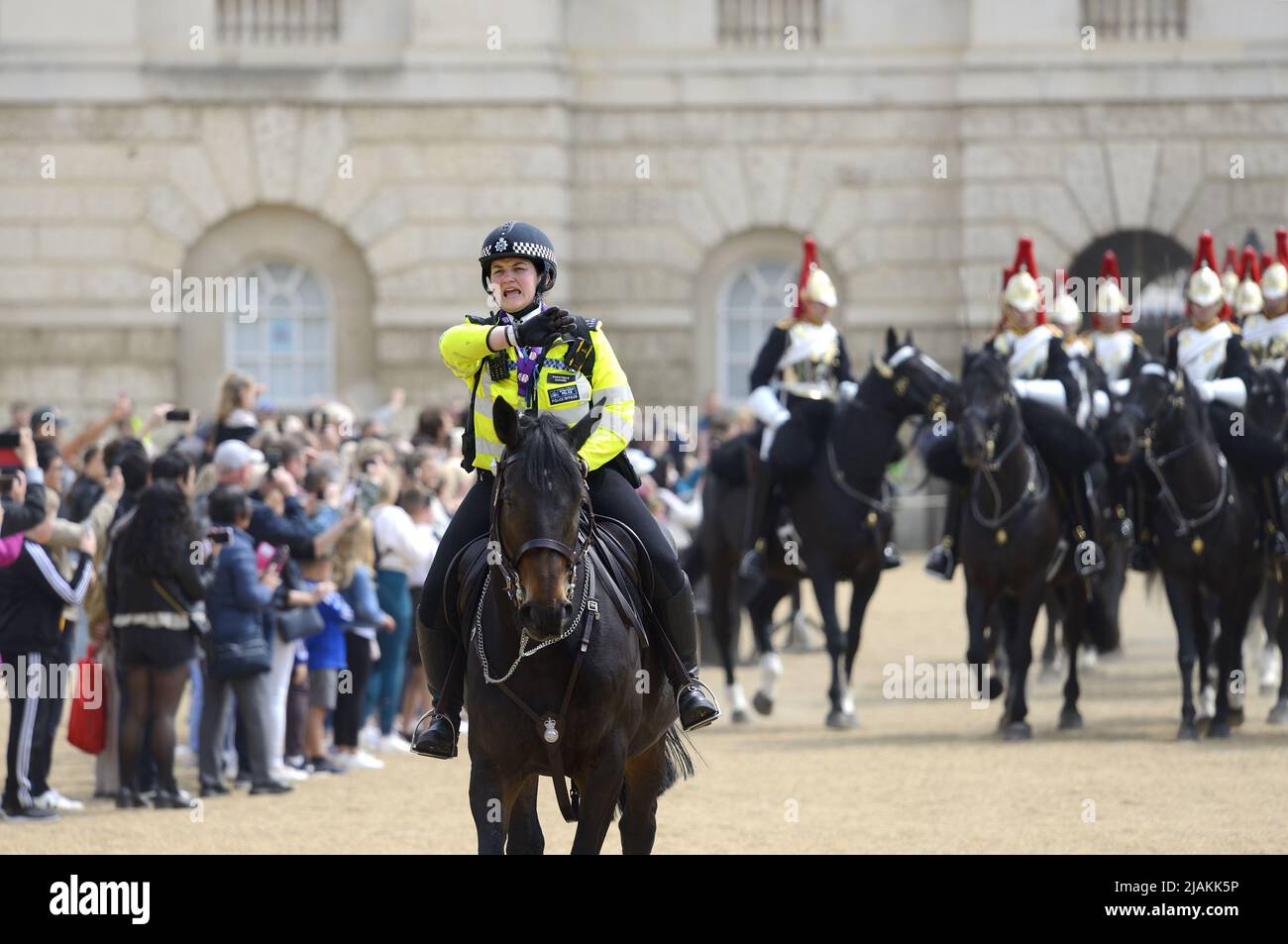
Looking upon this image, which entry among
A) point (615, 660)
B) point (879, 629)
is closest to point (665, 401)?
point (879, 629)

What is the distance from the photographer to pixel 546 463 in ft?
24.1

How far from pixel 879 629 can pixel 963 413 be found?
24.7 feet

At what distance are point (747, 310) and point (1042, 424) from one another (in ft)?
40.9

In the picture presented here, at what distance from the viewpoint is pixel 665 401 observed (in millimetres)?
26641

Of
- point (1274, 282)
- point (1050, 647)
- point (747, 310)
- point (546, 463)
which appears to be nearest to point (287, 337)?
point (747, 310)

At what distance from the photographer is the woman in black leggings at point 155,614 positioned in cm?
1184

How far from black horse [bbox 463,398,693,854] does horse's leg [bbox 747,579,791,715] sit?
7.91 meters

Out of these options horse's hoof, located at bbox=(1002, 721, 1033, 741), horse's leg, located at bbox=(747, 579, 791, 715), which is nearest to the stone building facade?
horse's leg, located at bbox=(747, 579, 791, 715)

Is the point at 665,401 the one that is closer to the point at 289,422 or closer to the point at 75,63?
the point at 75,63

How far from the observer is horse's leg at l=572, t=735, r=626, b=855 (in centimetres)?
772

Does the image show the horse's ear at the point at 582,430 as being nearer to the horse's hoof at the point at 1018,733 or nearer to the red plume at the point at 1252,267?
the horse's hoof at the point at 1018,733

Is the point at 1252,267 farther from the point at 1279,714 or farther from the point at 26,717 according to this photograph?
the point at 26,717

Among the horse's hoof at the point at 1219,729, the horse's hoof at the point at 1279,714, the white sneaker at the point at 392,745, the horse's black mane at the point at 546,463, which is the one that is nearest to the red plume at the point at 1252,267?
the horse's hoof at the point at 1279,714
